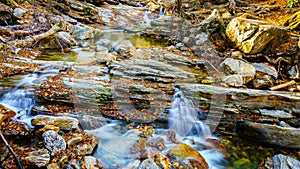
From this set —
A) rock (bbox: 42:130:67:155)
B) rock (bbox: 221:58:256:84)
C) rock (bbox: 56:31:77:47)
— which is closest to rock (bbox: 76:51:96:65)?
rock (bbox: 56:31:77:47)

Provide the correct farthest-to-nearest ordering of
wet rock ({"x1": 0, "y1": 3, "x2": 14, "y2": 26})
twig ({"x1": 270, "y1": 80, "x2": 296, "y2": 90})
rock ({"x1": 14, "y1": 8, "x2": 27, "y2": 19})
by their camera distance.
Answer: rock ({"x1": 14, "y1": 8, "x2": 27, "y2": 19}), wet rock ({"x1": 0, "y1": 3, "x2": 14, "y2": 26}), twig ({"x1": 270, "y1": 80, "x2": 296, "y2": 90})

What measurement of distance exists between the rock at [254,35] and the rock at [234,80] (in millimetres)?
1915

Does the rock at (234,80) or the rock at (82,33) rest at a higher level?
the rock at (82,33)

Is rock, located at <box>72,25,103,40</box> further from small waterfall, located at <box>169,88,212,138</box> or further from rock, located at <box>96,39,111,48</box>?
small waterfall, located at <box>169,88,212,138</box>

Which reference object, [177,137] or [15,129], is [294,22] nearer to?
[177,137]

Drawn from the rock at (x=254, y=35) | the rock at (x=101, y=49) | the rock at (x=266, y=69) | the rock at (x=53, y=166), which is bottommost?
the rock at (x=53, y=166)

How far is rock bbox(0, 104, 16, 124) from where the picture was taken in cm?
425

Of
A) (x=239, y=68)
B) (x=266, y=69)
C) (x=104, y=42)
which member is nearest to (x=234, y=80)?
(x=239, y=68)

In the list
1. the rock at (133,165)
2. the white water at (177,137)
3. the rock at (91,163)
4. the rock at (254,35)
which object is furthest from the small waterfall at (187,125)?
the rock at (254,35)

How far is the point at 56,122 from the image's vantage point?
448cm

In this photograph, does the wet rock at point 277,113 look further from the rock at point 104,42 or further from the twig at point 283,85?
the rock at point 104,42

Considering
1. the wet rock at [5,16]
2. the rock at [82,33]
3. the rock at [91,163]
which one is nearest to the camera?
the rock at [91,163]

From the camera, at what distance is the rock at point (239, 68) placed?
675 centimetres

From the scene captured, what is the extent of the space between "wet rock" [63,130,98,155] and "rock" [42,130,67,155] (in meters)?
0.15
